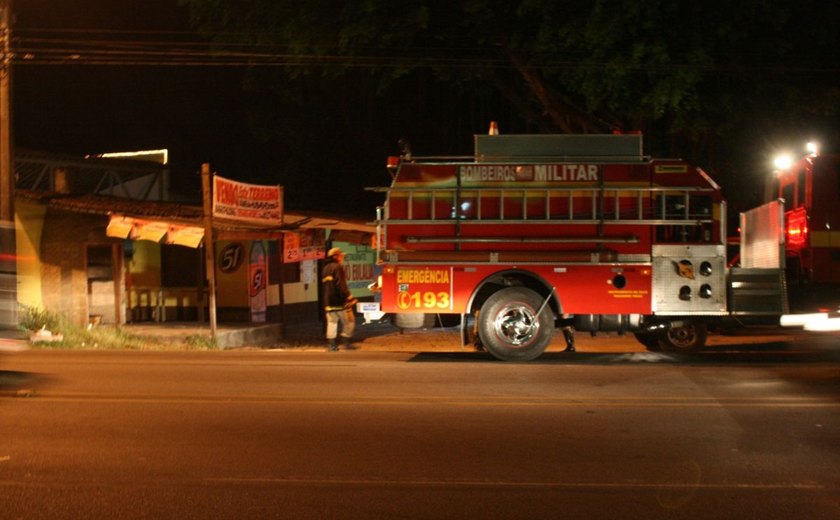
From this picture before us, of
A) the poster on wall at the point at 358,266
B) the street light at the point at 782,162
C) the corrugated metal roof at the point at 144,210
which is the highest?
the street light at the point at 782,162

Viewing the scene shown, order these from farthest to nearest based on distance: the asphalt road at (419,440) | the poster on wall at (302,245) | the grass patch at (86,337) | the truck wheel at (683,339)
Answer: the poster on wall at (302,245) < the grass patch at (86,337) < the truck wheel at (683,339) < the asphalt road at (419,440)

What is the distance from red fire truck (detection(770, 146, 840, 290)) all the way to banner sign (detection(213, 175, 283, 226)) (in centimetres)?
966

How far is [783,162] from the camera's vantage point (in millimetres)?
14594

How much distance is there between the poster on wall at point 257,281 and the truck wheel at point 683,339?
411 inches

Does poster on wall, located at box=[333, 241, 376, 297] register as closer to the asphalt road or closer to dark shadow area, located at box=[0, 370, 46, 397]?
the asphalt road

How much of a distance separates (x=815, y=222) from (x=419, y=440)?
27.7 ft

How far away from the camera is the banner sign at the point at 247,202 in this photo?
16297 millimetres

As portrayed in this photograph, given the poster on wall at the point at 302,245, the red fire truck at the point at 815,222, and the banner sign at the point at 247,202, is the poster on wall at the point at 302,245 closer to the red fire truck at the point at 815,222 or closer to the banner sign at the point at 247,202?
the banner sign at the point at 247,202

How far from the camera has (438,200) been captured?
40.2 feet

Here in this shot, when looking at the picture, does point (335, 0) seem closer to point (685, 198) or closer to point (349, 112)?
point (685, 198)

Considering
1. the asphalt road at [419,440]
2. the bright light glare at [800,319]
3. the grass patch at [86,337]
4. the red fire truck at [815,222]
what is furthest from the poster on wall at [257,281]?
the bright light glare at [800,319]

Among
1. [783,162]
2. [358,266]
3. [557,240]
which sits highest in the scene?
[783,162]

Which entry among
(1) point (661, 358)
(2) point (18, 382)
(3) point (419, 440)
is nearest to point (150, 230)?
(2) point (18, 382)

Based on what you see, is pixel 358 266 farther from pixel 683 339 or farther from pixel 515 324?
pixel 515 324
